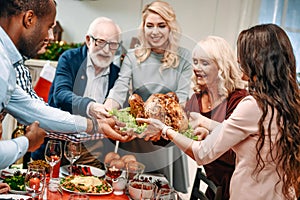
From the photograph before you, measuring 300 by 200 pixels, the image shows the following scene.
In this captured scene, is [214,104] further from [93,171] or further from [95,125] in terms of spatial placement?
[93,171]

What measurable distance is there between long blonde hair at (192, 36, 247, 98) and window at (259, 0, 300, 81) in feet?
6.44

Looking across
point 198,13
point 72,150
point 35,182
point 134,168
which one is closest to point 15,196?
point 35,182

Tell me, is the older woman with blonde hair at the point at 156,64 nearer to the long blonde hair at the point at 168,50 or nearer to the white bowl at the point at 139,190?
the long blonde hair at the point at 168,50

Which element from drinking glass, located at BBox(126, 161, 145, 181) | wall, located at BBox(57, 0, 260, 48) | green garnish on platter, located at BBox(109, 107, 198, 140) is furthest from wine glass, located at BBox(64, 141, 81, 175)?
wall, located at BBox(57, 0, 260, 48)

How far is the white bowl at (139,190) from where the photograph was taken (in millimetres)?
1488

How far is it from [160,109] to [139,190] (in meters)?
0.36

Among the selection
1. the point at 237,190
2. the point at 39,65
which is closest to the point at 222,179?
the point at 237,190

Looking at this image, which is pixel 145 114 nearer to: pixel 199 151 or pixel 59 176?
pixel 199 151

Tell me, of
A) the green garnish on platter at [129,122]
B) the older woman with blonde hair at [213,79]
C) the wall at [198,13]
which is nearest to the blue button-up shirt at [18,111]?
the green garnish on platter at [129,122]

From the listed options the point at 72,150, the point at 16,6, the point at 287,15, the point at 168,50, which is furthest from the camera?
the point at 287,15

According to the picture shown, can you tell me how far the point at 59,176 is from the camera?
179 cm

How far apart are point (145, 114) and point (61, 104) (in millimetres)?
395

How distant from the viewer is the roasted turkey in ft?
4.49

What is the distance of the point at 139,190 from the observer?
61.8 inches
